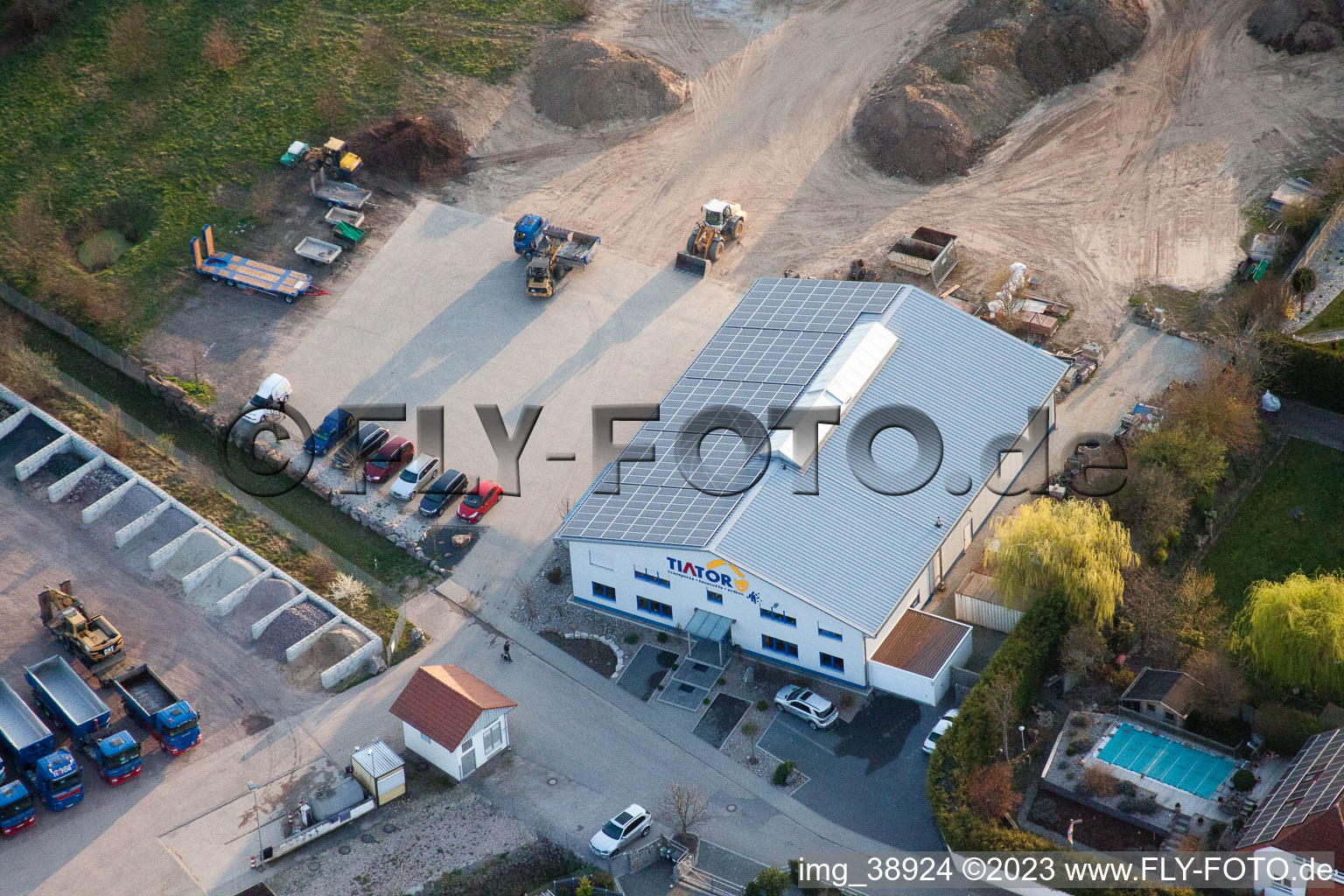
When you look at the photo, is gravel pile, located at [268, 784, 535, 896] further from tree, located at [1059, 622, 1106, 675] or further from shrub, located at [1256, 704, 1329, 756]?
shrub, located at [1256, 704, 1329, 756]

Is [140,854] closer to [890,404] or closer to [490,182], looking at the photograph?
[890,404]

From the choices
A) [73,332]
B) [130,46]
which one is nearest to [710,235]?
[73,332]

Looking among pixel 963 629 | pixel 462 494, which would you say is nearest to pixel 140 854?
pixel 462 494

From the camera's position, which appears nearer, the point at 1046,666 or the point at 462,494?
the point at 1046,666

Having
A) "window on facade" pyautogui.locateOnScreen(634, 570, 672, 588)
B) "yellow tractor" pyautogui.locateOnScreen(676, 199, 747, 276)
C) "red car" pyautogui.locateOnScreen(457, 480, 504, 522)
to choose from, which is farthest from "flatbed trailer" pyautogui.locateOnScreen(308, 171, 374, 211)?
"window on facade" pyautogui.locateOnScreen(634, 570, 672, 588)

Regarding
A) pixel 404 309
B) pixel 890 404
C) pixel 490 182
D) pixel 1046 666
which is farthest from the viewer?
pixel 490 182

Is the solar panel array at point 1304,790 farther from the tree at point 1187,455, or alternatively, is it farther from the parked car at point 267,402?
the parked car at point 267,402

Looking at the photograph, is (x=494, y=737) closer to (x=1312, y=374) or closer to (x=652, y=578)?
(x=652, y=578)
